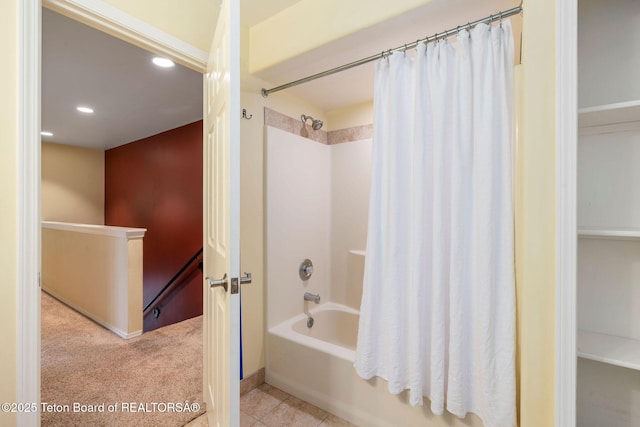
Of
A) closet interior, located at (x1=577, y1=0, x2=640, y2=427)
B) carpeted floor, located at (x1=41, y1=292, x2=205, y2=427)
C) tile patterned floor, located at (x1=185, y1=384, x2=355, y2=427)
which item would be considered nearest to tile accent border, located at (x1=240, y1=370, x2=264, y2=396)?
tile patterned floor, located at (x1=185, y1=384, x2=355, y2=427)

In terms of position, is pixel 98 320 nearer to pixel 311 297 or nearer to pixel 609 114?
pixel 311 297

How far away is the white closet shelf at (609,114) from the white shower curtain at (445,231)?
0.25 meters

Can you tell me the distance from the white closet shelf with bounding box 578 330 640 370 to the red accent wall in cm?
341

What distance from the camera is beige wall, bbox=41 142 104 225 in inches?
191

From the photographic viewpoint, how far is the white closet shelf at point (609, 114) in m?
0.90

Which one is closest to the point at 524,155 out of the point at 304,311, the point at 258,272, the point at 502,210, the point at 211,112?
the point at 502,210

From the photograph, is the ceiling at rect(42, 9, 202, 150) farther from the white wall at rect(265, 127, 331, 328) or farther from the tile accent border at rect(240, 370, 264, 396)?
the tile accent border at rect(240, 370, 264, 396)

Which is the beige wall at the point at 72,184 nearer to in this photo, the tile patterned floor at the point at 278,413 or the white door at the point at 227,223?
the tile patterned floor at the point at 278,413

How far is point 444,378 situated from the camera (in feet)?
4.27

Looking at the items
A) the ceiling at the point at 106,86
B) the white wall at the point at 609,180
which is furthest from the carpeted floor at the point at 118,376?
the ceiling at the point at 106,86

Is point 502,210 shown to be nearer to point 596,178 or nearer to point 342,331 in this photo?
point 596,178

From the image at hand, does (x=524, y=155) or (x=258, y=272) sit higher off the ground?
(x=524, y=155)

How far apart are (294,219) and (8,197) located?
61.5 inches

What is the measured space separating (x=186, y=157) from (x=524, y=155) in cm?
364
